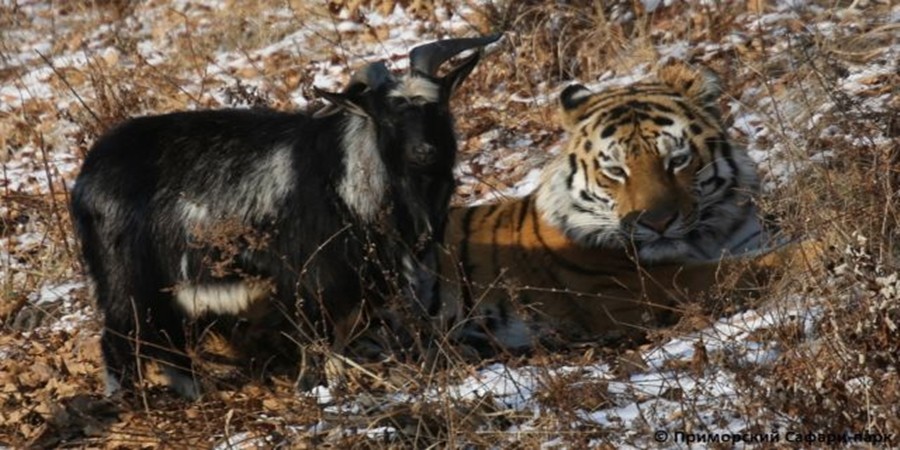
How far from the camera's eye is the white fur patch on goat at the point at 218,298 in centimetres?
597

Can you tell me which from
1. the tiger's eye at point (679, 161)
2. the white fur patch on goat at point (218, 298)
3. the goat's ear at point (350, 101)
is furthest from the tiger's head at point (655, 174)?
the white fur patch on goat at point (218, 298)

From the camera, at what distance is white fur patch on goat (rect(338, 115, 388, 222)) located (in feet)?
19.1

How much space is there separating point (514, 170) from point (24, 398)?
132 inches

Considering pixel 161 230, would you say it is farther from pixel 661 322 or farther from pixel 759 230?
pixel 759 230

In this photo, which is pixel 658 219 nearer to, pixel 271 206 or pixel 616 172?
pixel 616 172

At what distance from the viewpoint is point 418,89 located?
228 inches

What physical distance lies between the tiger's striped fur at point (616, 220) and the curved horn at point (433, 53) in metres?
0.82

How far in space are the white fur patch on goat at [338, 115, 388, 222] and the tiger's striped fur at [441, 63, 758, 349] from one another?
466 mm

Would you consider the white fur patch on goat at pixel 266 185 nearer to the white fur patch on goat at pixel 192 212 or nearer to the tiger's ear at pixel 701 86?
→ the white fur patch on goat at pixel 192 212

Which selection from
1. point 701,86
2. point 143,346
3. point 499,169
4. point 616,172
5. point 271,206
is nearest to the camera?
point 271,206

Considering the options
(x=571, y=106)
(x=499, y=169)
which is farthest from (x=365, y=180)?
(x=499, y=169)

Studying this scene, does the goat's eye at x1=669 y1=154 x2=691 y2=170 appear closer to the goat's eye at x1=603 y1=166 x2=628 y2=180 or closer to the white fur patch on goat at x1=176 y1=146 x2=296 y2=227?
the goat's eye at x1=603 y1=166 x2=628 y2=180

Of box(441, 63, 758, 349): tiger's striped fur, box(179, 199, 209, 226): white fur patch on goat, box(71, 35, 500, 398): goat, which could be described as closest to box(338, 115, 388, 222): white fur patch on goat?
box(71, 35, 500, 398): goat

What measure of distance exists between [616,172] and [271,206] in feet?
5.36
